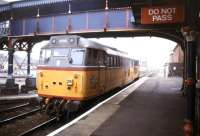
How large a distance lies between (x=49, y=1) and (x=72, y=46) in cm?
1102

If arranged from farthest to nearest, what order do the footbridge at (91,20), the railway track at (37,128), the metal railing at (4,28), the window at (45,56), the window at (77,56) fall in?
the metal railing at (4,28) → the footbridge at (91,20) → the window at (45,56) → the window at (77,56) → the railway track at (37,128)

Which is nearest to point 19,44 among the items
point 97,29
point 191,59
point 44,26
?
point 44,26

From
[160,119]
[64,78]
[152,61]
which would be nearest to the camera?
[160,119]

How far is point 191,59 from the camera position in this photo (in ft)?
23.4

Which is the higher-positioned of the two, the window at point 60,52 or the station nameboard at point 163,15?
the station nameboard at point 163,15

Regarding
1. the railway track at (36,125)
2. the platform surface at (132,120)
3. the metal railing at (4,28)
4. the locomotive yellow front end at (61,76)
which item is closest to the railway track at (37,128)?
the railway track at (36,125)

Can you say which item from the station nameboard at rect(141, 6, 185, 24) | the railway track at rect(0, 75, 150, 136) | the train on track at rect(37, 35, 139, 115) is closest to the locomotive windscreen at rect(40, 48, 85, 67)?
the train on track at rect(37, 35, 139, 115)

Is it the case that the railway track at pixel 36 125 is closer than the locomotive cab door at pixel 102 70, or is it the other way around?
the railway track at pixel 36 125

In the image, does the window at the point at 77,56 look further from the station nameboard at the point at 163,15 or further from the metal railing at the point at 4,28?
the metal railing at the point at 4,28

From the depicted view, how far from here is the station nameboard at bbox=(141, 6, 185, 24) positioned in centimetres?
1385

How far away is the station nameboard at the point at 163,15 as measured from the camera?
45.4 ft

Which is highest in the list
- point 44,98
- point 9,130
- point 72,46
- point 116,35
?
point 116,35

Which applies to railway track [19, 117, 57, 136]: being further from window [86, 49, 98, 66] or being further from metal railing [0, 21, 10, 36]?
metal railing [0, 21, 10, 36]

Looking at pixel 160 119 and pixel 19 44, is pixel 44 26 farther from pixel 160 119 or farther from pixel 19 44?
pixel 160 119
